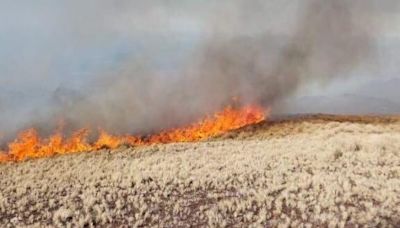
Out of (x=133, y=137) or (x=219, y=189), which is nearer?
(x=219, y=189)

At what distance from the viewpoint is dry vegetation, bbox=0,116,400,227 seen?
18516 millimetres

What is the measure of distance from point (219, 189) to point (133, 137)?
40352 millimetres

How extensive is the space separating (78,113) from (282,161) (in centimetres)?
5183

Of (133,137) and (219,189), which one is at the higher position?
(133,137)

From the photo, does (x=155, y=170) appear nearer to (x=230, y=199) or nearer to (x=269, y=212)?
(x=230, y=199)

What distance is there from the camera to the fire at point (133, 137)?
50162 mm

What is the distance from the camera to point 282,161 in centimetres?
2800

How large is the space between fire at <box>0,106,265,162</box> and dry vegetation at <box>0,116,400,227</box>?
1545 cm

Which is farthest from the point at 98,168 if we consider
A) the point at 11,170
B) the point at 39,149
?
the point at 39,149

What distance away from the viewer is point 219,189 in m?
22.3

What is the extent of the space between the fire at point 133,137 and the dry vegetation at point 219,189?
15455mm

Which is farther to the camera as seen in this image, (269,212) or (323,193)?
(323,193)

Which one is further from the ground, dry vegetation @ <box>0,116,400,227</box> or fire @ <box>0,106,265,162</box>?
fire @ <box>0,106,265,162</box>

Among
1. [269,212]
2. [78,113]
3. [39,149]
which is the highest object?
[78,113]
